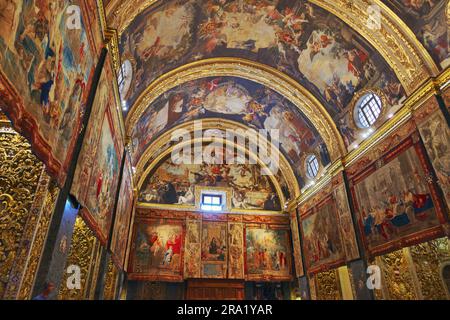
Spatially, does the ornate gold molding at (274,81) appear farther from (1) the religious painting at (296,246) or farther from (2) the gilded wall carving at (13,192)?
(2) the gilded wall carving at (13,192)

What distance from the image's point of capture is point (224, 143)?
68.6 feet

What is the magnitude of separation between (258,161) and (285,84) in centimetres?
746

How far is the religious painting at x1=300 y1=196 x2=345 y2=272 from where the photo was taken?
13.9m

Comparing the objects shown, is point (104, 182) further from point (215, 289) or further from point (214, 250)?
point (215, 289)

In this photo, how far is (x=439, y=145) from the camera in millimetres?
8703

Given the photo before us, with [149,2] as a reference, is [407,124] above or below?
below

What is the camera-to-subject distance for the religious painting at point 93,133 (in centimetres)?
611

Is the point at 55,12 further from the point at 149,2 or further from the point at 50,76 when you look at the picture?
the point at 149,2

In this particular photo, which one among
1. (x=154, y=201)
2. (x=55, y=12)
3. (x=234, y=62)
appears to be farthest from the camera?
(x=154, y=201)

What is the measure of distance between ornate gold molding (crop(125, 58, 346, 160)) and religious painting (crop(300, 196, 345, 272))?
295 cm

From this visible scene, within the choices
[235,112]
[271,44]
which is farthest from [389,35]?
[235,112]

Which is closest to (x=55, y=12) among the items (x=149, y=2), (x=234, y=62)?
(x=149, y=2)

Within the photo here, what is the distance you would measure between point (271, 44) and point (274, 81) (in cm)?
201
